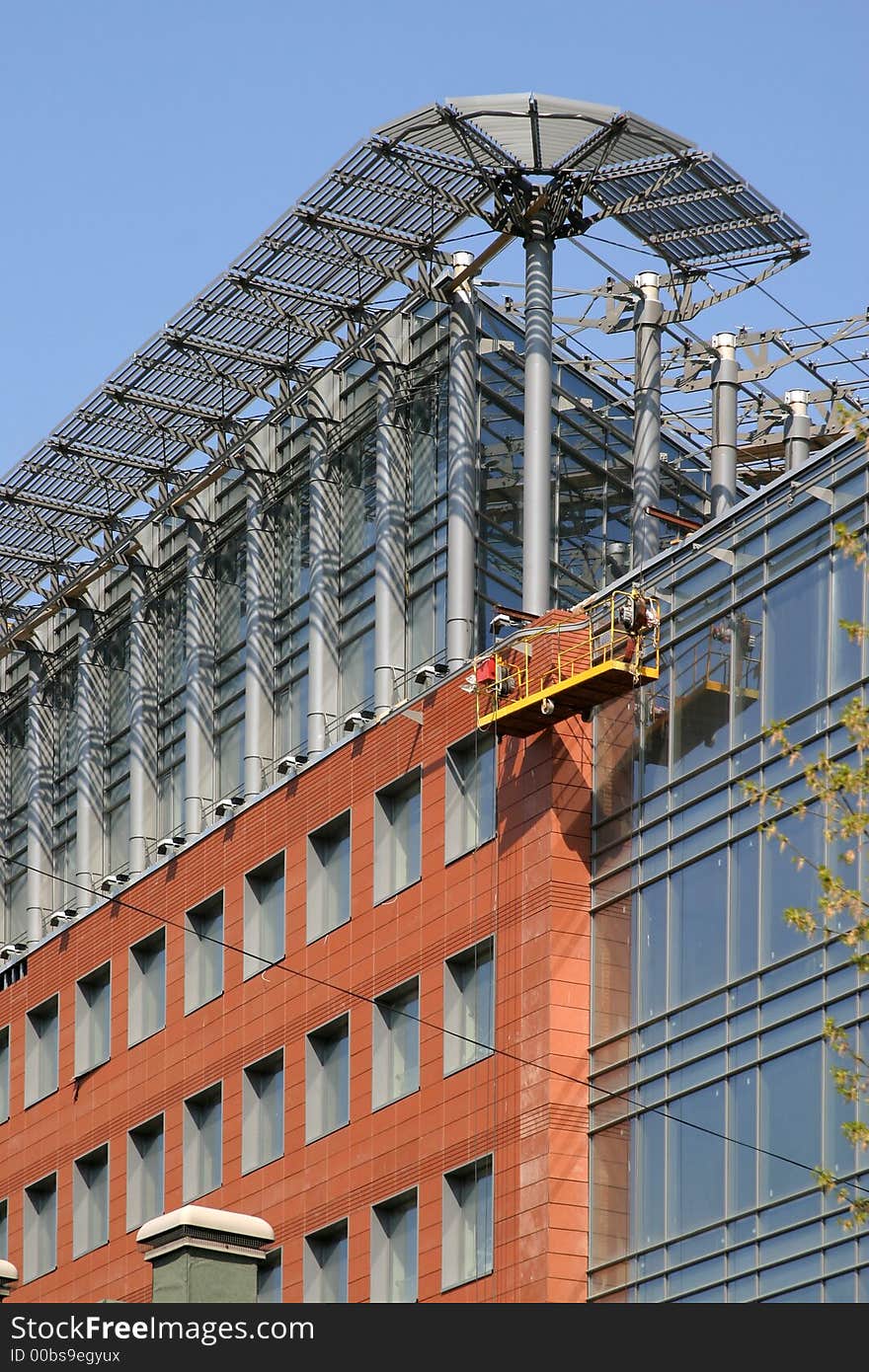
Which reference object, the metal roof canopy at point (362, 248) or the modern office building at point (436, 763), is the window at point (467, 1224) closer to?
the modern office building at point (436, 763)

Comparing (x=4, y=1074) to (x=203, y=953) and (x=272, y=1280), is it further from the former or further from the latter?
(x=272, y=1280)

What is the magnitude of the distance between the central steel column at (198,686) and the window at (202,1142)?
6.76m

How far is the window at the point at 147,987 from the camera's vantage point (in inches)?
2793

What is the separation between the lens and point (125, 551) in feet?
246

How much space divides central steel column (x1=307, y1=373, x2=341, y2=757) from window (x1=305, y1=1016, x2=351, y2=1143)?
6.70m

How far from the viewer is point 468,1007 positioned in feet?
192

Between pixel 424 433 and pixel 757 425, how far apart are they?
13218 millimetres

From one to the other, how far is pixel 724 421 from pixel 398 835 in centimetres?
1259

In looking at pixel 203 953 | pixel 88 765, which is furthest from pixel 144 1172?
pixel 88 765

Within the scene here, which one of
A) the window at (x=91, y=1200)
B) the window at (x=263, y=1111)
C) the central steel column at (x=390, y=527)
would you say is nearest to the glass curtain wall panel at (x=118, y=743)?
the window at (x=91, y=1200)

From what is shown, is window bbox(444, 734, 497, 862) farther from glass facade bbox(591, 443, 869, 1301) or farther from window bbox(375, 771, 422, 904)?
glass facade bbox(591, 443, 869, 1301)

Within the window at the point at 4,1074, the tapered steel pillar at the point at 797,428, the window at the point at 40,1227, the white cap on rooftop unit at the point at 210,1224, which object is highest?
the tapered steel pillar at the point at 797,428
